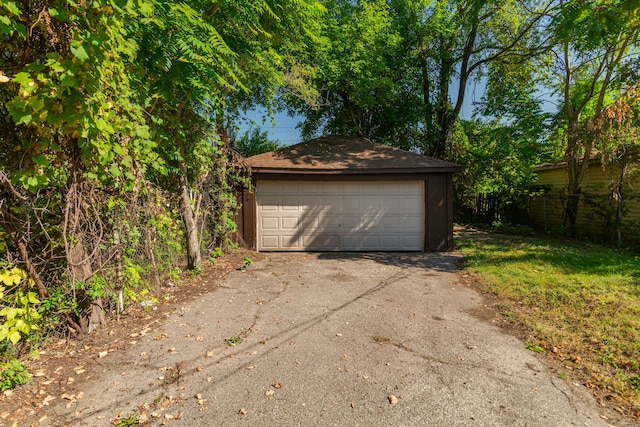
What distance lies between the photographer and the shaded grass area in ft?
9.69

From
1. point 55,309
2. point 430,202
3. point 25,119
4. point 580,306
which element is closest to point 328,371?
point 55,309

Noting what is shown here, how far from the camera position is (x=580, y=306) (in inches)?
174

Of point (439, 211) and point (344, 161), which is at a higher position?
point (344, 161)

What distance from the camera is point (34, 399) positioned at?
8.57 feet

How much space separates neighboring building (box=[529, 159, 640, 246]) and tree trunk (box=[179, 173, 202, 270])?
10590 mm

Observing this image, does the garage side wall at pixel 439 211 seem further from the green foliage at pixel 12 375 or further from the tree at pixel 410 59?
the green foliage at pixel 12 375

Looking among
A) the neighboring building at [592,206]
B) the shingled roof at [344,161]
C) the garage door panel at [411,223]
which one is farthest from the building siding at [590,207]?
the garage door panel at [411,223]

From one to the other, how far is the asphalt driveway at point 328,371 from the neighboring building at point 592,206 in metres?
7.14

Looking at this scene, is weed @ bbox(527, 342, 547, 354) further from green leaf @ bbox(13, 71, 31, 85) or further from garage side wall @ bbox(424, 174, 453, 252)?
garage side wall @ bbox(424, 174, 453, 252)

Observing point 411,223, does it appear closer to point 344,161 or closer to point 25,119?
point 344,161

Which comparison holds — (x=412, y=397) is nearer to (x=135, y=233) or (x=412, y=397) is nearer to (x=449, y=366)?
(x=449, y=366)

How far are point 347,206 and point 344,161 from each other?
4.20 ft

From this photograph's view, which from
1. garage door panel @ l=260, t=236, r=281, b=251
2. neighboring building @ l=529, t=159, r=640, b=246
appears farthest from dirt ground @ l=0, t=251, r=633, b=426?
neighboring building @ l=529, t=159, r=640, b=246

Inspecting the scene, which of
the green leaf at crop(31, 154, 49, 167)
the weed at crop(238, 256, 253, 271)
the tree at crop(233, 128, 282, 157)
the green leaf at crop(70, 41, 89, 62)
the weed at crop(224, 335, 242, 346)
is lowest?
the weed at crop(224, 335, 242, 346)
